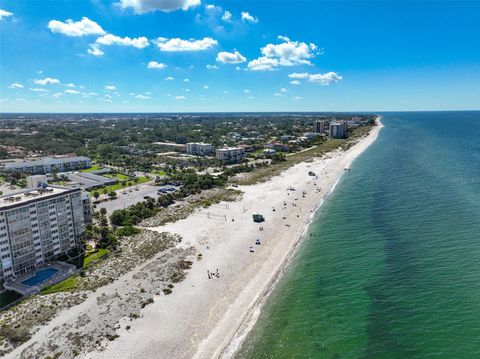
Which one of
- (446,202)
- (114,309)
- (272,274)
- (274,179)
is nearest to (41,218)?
(114,309)

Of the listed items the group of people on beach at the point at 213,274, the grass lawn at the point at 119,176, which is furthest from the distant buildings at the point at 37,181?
the grass lawn at the point at 119,176

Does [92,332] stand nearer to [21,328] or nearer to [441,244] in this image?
[21,328]

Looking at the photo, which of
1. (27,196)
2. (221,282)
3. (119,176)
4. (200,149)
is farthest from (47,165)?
(221,282)

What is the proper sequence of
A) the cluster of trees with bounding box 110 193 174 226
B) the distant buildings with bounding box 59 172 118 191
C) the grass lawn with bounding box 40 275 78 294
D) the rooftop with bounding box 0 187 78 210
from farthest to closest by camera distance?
1. the distant buildings with bounding box 59 172 118 191
2. the cluster of trees with bounding box 110 193 174 226
3. the rooftop with bounding box 0 187 78 210
4. the grass lawn with bounding box 40 275 78 294

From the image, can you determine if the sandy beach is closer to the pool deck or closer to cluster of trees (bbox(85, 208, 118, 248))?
the pool deck

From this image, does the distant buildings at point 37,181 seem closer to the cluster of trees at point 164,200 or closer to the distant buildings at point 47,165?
the cluster of trees at point 164,200

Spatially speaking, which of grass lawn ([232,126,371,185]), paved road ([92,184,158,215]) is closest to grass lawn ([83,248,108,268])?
paved road ([92,184,158,215])

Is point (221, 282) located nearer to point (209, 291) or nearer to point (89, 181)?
point (209, 291)
